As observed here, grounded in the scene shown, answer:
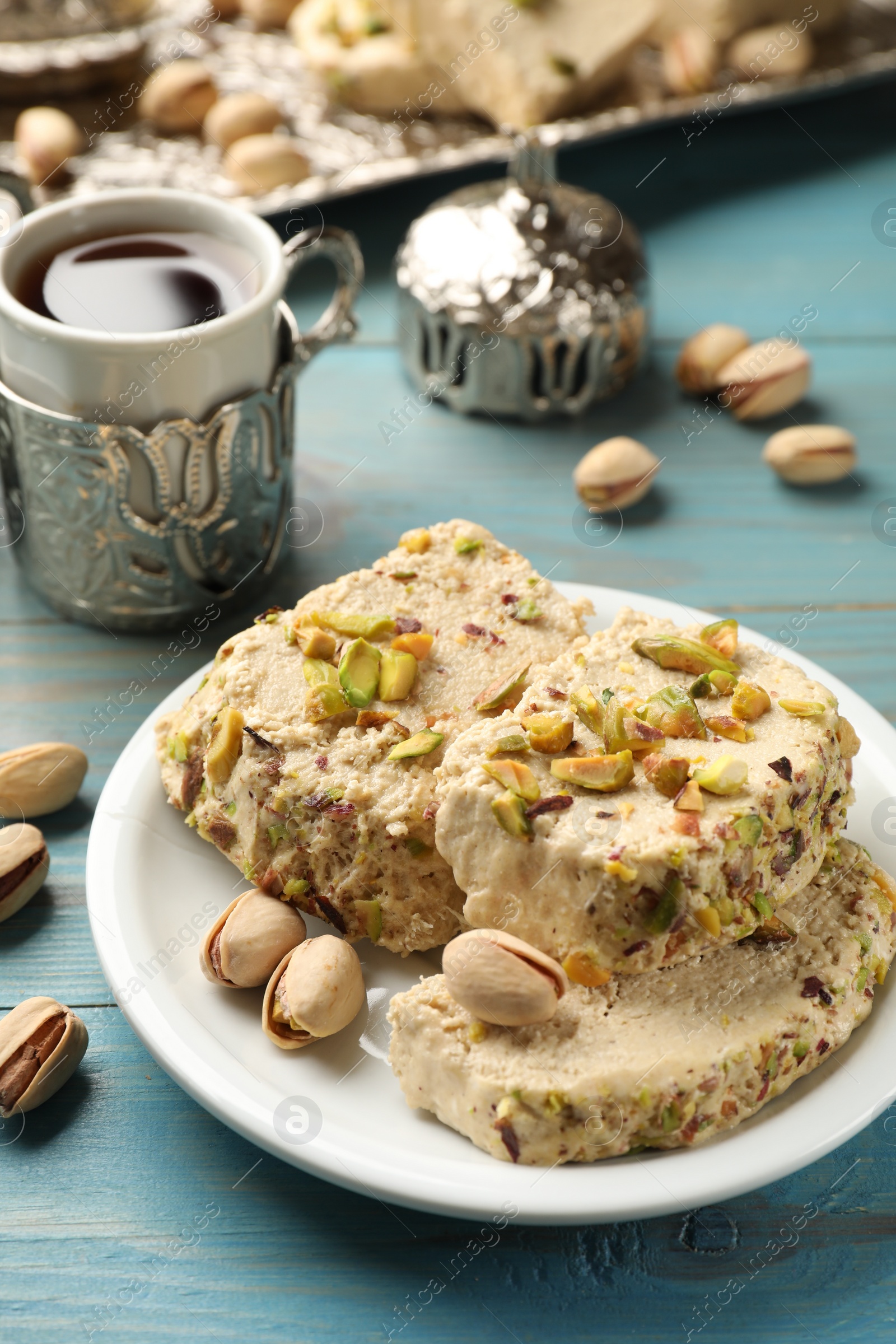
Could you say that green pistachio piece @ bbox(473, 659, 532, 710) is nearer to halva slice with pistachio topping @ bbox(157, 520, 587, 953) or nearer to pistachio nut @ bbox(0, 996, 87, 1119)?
halva slice with pistachio topping @ bbox(157, 520, 587, 953)

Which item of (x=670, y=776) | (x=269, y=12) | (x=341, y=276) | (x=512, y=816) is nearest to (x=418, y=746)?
(x=512, y=816)

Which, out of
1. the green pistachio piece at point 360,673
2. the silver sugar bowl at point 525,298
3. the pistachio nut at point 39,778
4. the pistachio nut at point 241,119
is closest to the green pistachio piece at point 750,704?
the green pistachio piece at point 360,673

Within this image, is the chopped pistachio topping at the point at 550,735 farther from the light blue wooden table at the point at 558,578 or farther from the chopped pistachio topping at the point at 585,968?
the light blue wooden table at the point at 558,578

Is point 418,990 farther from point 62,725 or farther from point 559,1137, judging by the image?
point 62,725

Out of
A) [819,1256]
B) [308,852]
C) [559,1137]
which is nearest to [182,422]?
[308,852]

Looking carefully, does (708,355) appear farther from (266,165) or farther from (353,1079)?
(353,1079)

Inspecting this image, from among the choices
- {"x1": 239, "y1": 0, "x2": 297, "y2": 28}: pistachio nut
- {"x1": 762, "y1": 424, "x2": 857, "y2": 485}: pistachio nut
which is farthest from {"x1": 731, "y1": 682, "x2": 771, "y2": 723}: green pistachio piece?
{"x1": 239, "y1": 0, "x2": 297, "y2": 28}: pistachio nut
